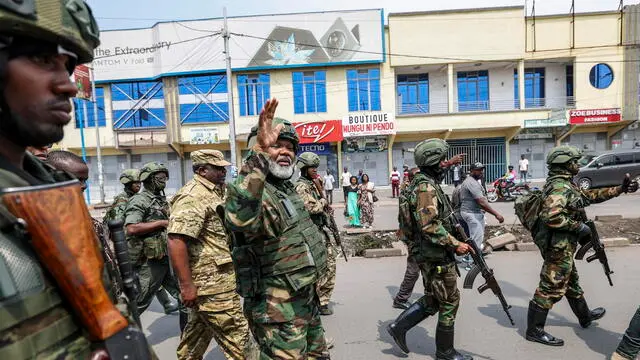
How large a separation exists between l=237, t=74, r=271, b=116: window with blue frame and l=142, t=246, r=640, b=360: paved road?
1588cm

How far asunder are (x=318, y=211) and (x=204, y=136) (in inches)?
669

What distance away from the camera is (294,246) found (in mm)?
2229

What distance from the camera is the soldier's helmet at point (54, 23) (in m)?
0.83

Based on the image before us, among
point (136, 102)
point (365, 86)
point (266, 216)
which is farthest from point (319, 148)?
point (266, 216)

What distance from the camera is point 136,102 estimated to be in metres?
21.2

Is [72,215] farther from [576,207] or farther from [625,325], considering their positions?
[625,325]

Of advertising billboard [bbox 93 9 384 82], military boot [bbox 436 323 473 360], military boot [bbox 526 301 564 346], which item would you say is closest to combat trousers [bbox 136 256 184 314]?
military boot [bbox 436 323 473 360]

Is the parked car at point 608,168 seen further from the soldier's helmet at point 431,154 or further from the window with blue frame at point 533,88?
the soldier's helmet at point 431,154

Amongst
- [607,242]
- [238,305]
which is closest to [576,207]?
[238,305]

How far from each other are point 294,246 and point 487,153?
20.5 meters

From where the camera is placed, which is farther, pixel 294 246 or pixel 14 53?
pixel 294 246

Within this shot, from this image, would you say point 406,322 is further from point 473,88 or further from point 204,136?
point 473,88

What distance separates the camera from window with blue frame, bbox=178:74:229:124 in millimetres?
20516

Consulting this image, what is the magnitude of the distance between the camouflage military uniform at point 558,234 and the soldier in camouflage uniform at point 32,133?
3.65 metres
